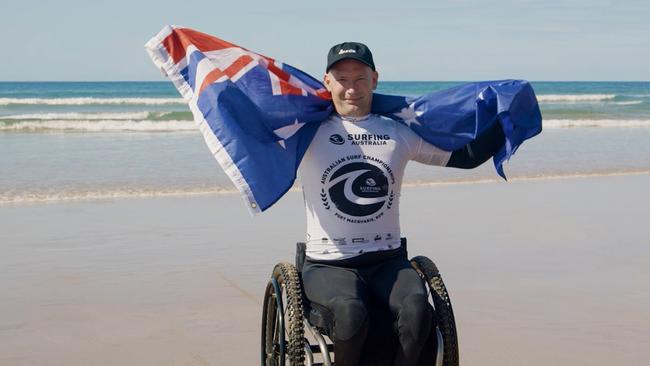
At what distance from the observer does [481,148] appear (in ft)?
13.6

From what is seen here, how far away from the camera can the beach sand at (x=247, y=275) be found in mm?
5238

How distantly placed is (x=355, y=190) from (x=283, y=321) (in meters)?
0.59

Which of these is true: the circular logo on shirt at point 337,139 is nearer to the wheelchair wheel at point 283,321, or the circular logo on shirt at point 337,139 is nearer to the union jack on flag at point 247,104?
the union jack on flag at point 247,104

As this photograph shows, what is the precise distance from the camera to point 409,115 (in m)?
4.10

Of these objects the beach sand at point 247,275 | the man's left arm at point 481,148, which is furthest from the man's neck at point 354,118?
the beach sand at point 247,275

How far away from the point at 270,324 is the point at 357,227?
0.63 metres

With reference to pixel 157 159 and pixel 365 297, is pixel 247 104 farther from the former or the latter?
pixel 157 159

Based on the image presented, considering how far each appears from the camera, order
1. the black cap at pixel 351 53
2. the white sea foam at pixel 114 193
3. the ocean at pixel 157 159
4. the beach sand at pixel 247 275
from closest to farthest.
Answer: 1. the black cap at pixel 351 53
2. the beach sand at pixel 247 275
3. the white sea foam at pixel 114 193
4. the ocean at pixel 157 159

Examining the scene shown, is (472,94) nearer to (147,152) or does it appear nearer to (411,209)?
(411,209)

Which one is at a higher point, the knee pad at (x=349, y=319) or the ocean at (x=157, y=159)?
the knee pad at (x=349, y=319)

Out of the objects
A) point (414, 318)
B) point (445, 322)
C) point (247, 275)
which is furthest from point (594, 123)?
point (414, 318)

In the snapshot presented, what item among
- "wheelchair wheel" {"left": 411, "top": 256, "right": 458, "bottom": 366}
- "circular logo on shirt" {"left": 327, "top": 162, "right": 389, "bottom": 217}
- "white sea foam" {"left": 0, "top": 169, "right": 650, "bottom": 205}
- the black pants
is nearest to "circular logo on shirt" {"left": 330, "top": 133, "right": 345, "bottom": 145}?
"circular logo on shirt" {"left": 327, "top": 162, "right": 389, "bottom": 217}

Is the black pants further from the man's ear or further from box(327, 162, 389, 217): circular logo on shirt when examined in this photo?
the man's ear

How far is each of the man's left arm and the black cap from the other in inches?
21.7
